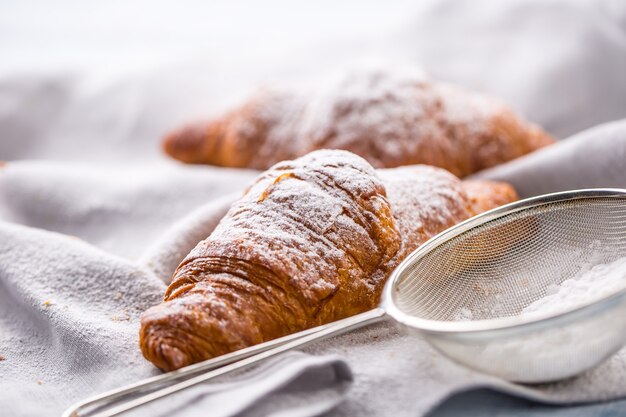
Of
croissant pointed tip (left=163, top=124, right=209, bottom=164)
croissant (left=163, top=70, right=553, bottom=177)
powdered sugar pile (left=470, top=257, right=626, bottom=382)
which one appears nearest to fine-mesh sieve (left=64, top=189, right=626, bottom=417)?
powdered sugar pile (left=470, top=257, right=626, bottom=382)

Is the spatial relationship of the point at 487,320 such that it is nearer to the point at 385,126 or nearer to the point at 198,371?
the point at 198,371

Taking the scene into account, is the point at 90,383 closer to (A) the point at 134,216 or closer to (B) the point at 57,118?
(A) the point at 134,216

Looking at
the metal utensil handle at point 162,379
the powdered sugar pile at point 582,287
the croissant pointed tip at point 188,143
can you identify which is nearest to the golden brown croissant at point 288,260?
the metal utensil handle at point 162,379

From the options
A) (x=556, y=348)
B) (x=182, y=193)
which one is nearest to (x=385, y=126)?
(x=182, y=193)

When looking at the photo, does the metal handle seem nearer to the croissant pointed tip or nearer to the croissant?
the croissant

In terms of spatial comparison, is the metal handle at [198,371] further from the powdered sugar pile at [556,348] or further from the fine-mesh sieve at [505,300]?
the powdered sugar pile at [556,348]
